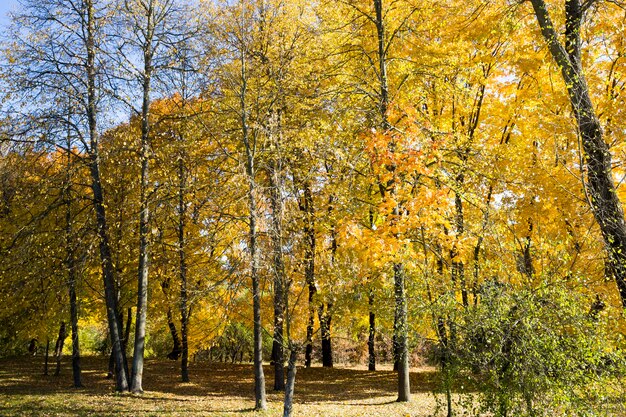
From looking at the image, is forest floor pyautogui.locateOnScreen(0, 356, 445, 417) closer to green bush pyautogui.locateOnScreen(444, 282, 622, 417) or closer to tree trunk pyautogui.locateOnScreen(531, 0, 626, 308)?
green bush pyautogui.locateOnScreen(444, 282, 622, 417)

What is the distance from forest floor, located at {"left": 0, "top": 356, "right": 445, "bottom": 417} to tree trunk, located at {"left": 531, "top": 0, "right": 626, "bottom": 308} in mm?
3484

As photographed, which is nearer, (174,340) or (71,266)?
(71,266)

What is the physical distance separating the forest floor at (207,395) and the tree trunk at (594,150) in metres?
3.48

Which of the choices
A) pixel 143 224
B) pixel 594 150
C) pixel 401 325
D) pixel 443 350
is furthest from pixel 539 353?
pixel 143 224

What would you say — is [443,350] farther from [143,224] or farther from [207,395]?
[143,224]

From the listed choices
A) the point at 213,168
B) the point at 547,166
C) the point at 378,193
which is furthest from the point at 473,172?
the point at 213,168

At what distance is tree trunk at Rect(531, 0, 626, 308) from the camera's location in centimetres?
619

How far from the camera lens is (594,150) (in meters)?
6.76

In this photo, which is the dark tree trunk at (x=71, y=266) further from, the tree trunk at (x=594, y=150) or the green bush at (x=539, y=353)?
the tree trunk at (x=594, y=150)

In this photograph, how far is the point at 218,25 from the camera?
12.5 metres

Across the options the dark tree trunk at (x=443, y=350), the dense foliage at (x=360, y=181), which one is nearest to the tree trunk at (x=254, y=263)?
the dense foliage at (x=360, y=181)

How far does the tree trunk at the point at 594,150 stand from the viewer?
6188 mm

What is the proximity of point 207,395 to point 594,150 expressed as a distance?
11164 mm

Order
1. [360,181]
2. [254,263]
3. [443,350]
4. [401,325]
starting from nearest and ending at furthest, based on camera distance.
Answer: [443,350] → [401,325] → [254,263] → [360,181]
